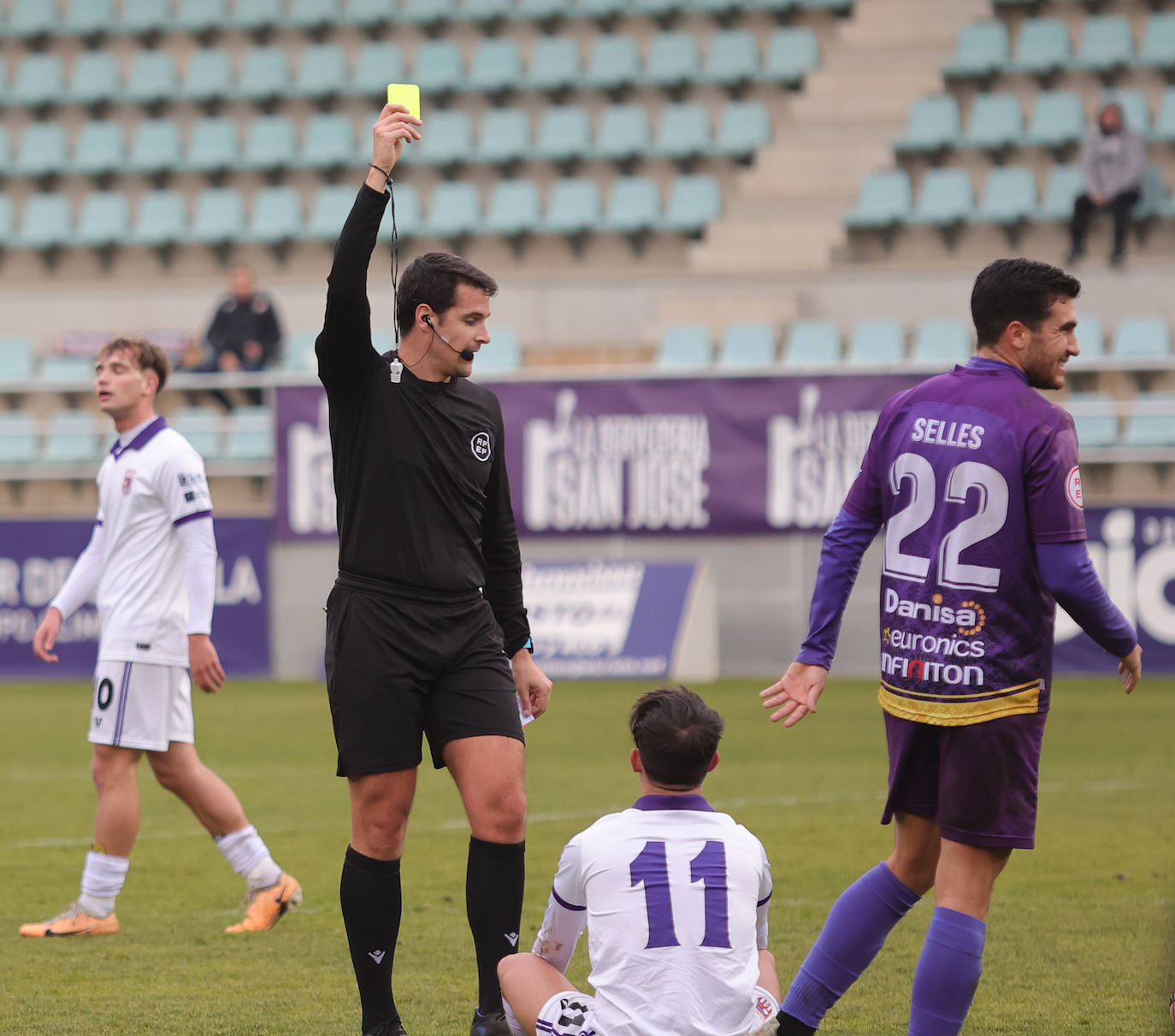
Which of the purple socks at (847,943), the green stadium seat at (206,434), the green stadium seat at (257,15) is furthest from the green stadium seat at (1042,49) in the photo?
the purple socks at (847,943)

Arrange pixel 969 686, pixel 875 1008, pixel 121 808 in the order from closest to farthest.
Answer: pixel 969 686, pixel 875 1008, pixel 121 808

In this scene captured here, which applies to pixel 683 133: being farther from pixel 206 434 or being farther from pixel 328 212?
pixel 206 434

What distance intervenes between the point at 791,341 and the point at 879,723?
6.57 metres

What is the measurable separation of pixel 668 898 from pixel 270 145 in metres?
20.2

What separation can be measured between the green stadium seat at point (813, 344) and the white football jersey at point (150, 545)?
1200cm

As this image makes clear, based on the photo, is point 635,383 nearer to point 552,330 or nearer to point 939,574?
point 552,330

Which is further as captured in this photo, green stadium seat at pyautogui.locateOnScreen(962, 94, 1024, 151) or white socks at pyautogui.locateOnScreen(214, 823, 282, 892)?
green stadium seat at pyautogui.locateOnScreen(962, 94, 1024, 151)

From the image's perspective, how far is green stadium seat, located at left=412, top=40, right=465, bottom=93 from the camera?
22.7 metres

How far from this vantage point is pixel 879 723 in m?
12.4

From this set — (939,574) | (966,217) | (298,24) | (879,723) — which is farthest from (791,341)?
(939,574)

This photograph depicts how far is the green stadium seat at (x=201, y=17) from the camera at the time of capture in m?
24.1

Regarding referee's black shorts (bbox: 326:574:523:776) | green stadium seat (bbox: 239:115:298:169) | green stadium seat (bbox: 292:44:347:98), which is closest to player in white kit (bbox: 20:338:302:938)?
referee's black shorts (bbox: 326:574:523:776)

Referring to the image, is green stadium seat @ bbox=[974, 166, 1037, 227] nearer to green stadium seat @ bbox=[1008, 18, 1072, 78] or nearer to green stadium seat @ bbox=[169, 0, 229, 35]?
green stadium seat @ bbox=[1008, 18, 1072, 78]

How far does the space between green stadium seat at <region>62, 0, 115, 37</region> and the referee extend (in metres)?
21.5
